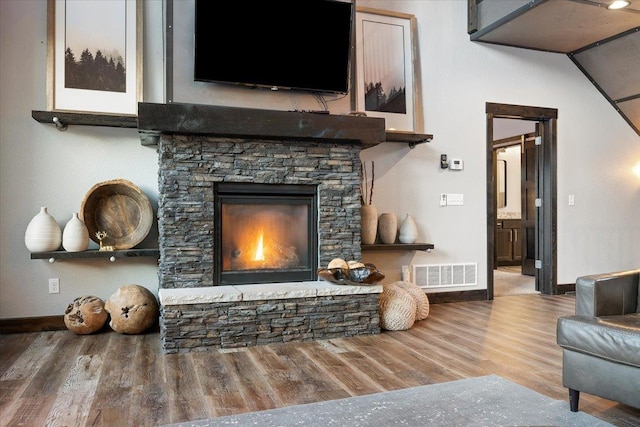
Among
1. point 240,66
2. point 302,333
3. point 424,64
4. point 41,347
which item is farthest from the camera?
point 424,64

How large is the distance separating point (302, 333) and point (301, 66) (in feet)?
7.04

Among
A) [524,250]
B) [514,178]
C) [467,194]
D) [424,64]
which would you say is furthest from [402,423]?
[514,178]

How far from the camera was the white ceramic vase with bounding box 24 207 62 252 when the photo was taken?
139 inches

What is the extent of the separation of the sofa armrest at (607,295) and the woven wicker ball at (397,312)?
156 centimetres

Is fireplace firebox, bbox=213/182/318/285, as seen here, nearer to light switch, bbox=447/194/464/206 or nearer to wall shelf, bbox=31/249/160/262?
wall shelf, bbox=31/249/160/262

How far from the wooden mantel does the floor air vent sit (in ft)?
5.07

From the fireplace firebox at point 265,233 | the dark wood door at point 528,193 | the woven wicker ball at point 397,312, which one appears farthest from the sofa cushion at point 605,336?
the dark wood door at point 528,193

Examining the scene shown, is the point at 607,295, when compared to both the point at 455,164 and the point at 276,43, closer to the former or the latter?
the point at 455,164

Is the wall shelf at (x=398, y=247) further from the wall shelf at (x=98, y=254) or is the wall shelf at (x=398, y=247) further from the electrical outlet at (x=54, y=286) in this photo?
the electrical outlet at (x=54, y=286)

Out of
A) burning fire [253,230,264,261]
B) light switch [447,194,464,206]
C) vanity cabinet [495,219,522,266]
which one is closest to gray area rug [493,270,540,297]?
vanity cabinet [495,219,522,266]

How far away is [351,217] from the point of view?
13.1 ft

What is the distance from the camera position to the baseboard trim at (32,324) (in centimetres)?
366

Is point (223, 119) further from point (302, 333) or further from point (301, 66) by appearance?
point (302, 333)

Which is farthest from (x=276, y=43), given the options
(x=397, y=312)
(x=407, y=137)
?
(x=397, y=312)
